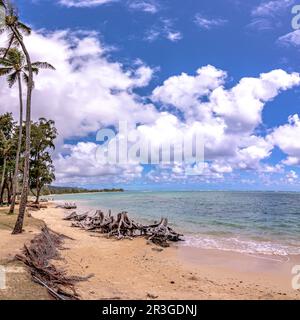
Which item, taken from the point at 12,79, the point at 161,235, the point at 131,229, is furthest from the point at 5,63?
the point at 161,235

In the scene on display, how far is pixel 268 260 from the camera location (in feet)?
58.7

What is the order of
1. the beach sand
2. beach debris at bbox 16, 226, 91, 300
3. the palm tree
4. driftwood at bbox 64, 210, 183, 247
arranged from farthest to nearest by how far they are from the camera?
driftwood at bbox 64, 210, 183, 247
the palm tree
the beach sand
beach debris at bbox 16, 226, 91, 300

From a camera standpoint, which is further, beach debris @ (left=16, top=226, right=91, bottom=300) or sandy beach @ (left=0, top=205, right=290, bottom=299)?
sandy beach @ (left=0, top=205, right=290, bottom=299)

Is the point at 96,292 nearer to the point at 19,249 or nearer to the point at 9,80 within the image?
the point at 19,249

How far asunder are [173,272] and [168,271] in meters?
0.27

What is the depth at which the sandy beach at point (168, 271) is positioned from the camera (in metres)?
12.1

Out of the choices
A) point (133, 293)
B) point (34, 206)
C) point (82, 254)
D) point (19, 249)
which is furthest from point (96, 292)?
point (34, 206)

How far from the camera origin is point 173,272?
15.3m

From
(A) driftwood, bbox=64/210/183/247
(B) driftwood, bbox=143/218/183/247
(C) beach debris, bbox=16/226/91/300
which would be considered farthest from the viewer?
(A) driftwood, bbox=64/210/183/247

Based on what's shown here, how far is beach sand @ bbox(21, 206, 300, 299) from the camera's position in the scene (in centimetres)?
1207

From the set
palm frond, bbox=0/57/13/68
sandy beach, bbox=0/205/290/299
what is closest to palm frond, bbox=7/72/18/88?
palm frond, bbox=0/57/13/68

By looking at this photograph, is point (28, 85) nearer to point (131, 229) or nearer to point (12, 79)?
point (12, 79)

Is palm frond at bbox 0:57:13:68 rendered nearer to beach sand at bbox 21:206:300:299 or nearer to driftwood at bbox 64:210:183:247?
beach sand at bbox 21:206:300:299

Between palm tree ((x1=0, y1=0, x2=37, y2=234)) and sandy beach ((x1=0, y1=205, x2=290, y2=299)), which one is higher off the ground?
palm tree ((x1=0, y1=0, x2=37, y2=234))
